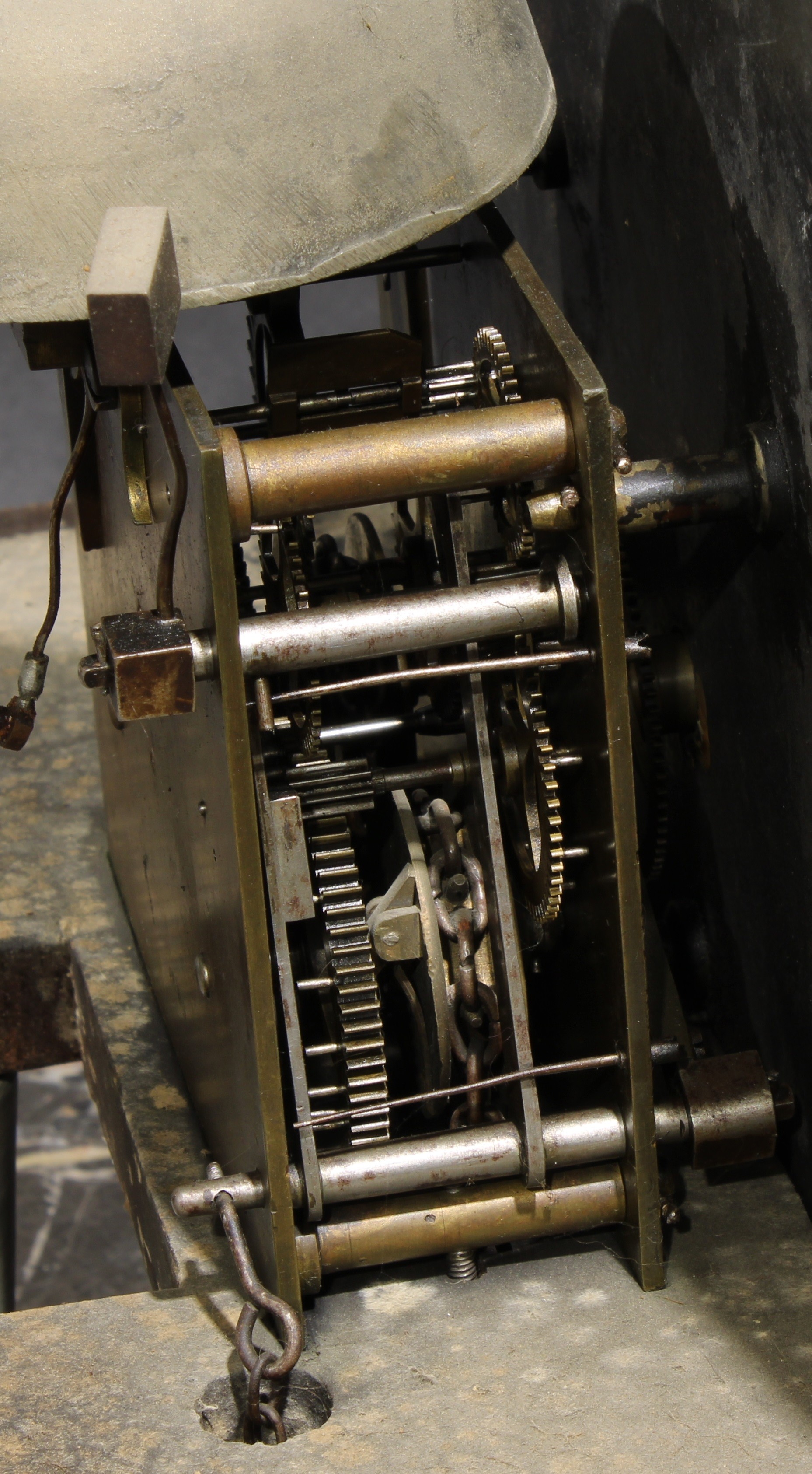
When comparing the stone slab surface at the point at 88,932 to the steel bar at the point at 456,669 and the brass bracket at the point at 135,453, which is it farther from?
the brass bracket at the point at 135,453

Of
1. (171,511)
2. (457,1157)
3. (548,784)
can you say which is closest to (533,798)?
(548,784)

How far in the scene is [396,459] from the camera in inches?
68.8

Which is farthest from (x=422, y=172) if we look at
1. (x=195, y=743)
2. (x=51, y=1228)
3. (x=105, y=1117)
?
(x=51, y=1228)

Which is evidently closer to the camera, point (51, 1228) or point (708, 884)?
point (708, 884)

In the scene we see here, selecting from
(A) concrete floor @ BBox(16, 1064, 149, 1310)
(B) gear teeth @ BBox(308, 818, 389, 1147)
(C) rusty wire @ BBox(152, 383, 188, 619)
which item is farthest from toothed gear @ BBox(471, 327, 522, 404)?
(A) concrete floor @ BBox(16, 1064, 149, 1310)

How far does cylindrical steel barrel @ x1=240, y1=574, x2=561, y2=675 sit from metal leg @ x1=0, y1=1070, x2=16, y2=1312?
1774 millimetres

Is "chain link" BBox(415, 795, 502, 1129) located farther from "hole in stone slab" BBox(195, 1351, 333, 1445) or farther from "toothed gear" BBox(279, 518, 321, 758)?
"hole in stone slab" BBox(195, 1351, 333, 1445)

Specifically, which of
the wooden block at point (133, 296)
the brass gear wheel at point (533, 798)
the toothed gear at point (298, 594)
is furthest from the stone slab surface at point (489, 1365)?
the wooden block at point (133, 296)

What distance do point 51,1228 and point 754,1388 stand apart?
399cm

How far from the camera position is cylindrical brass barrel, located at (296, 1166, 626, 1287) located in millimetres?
1906

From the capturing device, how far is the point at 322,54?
188 centimetres

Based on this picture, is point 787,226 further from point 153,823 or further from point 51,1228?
point 51,1228

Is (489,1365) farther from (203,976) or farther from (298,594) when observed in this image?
(298,594)

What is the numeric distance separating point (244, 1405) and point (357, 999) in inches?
16.4
